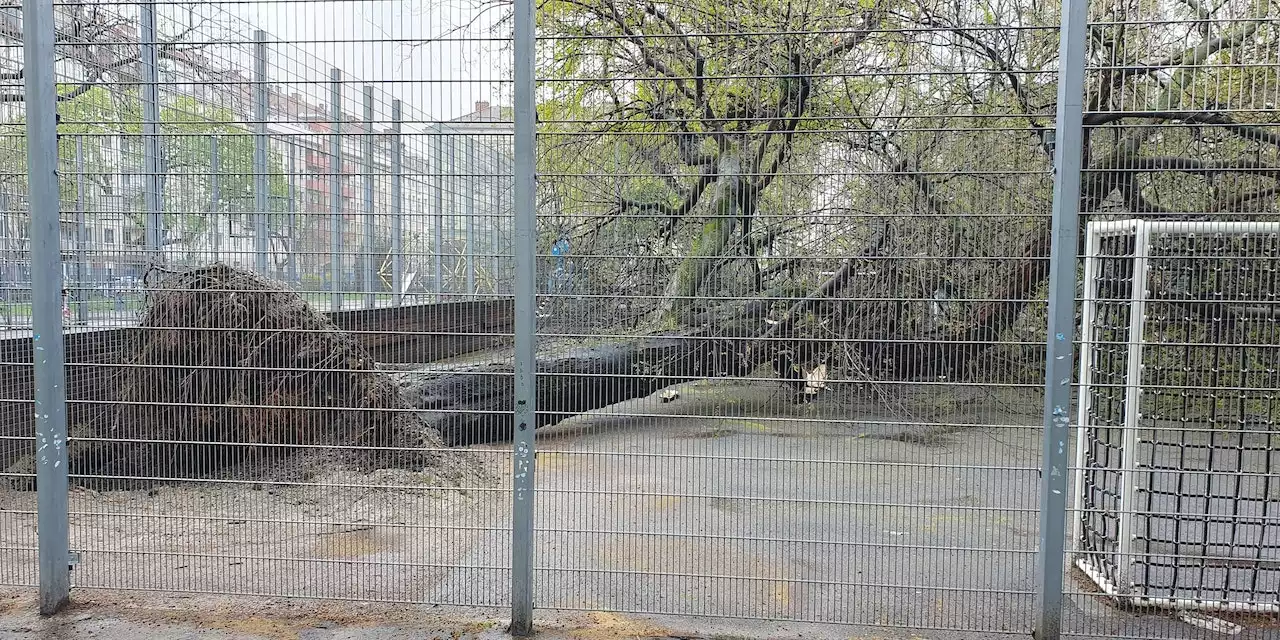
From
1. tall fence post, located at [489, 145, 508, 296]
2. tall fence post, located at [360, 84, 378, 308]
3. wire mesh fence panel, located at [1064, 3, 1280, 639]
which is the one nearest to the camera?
wire mesh fence panel, located at [1064, 3, 1280, 639]

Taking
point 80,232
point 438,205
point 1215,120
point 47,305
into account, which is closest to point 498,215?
point 438,205

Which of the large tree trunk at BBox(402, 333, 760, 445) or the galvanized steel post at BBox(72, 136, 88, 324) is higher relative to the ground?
the galvanized steel post at BBox(72, 136, 88, 324)

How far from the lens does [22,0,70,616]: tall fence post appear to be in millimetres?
3559

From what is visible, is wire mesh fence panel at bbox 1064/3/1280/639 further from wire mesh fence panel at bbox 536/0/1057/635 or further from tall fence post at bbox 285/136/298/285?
tall fence post at bbox 285/136/298/285

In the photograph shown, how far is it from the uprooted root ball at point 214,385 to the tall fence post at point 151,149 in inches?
9.2

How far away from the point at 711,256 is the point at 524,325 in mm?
888

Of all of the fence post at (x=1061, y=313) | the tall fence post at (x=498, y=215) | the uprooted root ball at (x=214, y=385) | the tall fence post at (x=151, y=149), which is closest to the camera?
the fence post at (x=1061, y=313)

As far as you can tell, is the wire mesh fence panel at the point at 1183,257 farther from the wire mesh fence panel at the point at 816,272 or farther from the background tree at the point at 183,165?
the background tree at the point at 183,165

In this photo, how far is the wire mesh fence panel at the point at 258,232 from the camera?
3609 millimetres

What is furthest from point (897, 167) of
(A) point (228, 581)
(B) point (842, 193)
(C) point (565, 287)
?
(A) point (228, 581)

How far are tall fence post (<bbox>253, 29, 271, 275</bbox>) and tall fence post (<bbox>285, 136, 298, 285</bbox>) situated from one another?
0.38 ft

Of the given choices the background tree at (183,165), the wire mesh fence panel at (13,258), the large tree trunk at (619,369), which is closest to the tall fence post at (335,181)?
the background tree at (183,165)

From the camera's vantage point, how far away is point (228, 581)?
159 inches

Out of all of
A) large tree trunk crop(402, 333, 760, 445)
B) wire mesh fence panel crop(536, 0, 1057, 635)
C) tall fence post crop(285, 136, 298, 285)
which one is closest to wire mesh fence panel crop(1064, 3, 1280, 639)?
wire mesh fence panel crop(536, 0, 1057, 635)
